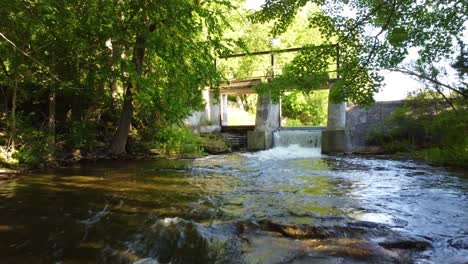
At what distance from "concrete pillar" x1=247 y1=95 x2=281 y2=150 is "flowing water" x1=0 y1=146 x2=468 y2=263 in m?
8.44

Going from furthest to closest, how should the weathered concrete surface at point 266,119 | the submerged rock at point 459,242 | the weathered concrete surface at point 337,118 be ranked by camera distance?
the weathered concrete surface at point 266,119 → the weathered concrete surface at point 337,118 → the submerged rock at point 459,242

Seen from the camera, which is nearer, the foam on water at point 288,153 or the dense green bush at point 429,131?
the dense green bush at point 429,131

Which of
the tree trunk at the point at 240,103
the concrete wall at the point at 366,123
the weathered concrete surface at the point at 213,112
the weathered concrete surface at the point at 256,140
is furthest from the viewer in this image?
the tree trunk at the point at 240,103

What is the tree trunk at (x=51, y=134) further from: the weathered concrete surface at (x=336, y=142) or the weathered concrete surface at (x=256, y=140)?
the weathered concrete surface at (x=336, y=142)

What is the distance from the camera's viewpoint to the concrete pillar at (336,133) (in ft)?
50.6

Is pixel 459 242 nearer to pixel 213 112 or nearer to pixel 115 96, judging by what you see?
pixel 115 96

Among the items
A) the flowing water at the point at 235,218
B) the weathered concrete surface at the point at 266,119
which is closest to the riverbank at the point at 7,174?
the flowing water at the point at 235,218

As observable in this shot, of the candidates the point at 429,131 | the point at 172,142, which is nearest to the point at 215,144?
the point at 172,142

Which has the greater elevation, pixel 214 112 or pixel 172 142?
pixel 214 112

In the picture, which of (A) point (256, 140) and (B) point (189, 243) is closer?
(B) point (189, 243)

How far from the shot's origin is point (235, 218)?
519 cm

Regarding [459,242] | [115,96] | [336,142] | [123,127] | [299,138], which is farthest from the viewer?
[299,138]

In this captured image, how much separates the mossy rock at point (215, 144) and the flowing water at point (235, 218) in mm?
7007

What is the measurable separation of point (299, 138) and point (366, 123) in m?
3.36
